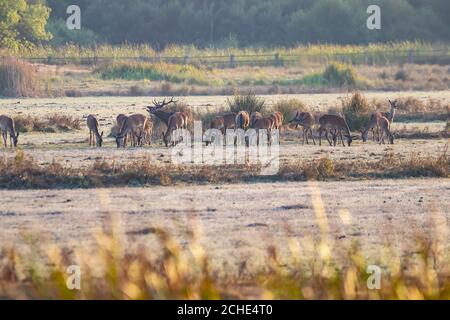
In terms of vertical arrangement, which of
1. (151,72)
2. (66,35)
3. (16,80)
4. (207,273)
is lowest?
(207,273)

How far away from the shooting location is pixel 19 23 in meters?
58.8

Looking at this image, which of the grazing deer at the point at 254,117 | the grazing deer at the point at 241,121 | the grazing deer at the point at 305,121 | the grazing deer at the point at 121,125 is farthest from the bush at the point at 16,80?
the grazing deer at the point at 305,121

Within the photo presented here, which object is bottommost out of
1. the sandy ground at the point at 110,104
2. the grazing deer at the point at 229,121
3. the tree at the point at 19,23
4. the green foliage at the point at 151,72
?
the grazing deer at the point at 229,121

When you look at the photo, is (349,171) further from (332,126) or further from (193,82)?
(193,82)

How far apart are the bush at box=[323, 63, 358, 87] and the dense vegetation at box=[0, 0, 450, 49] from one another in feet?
78.0

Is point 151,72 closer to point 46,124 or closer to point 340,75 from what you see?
point 340,75

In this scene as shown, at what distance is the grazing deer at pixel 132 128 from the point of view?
81.6 ft

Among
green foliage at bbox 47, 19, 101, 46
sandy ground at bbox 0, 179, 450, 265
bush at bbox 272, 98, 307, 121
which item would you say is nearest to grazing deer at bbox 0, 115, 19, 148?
sandy ground at bbox 0, 179, 450, 265

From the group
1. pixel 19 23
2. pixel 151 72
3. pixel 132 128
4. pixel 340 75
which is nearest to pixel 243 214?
pixel 132 128

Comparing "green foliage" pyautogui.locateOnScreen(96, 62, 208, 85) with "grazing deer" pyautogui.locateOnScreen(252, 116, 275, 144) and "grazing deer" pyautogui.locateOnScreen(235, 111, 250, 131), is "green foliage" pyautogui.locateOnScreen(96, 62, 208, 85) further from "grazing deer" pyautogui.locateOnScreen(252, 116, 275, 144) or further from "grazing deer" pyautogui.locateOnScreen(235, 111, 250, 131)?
"grazing deer" pyautogui.locateOnScreen(252, 116, 275, 144)

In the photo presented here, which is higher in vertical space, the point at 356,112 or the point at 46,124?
the point at 356,112

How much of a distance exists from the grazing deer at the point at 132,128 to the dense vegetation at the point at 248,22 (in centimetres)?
4547

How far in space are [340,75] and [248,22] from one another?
94.0 ft

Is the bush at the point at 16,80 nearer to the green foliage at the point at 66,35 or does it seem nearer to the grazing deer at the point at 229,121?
the grazing deer at the point at 229,121
